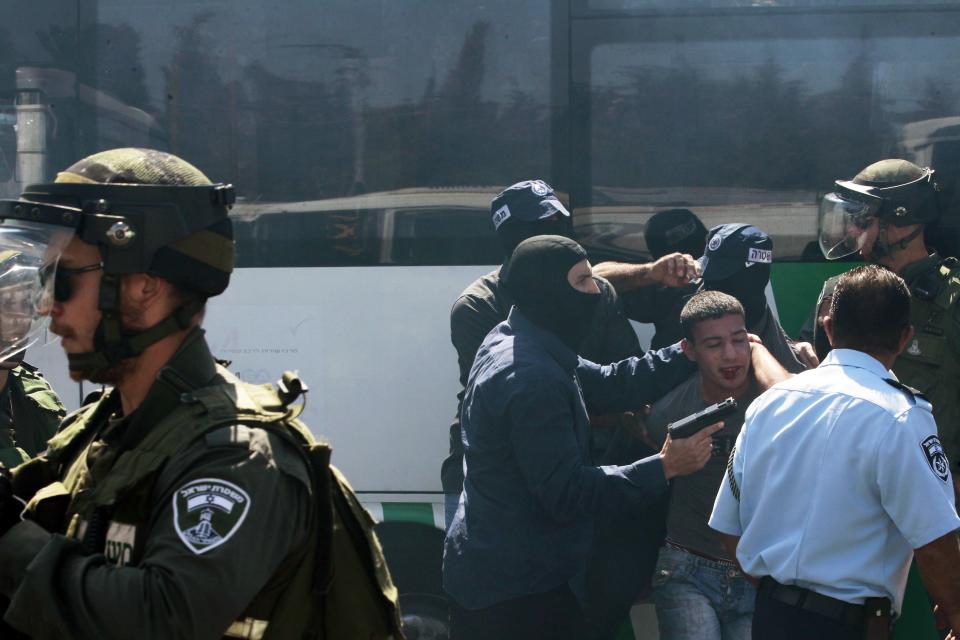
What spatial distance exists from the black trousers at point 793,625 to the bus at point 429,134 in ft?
6.07

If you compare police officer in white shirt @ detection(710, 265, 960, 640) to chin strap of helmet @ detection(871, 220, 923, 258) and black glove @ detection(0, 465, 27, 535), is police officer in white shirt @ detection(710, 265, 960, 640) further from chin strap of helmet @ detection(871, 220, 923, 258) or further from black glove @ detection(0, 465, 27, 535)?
black glove @ detection(0, 465, 27, 535)

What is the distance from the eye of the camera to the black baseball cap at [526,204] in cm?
463

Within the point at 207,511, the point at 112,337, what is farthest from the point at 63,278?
the point at 207,511

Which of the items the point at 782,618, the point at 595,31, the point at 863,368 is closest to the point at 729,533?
the point at 782,618

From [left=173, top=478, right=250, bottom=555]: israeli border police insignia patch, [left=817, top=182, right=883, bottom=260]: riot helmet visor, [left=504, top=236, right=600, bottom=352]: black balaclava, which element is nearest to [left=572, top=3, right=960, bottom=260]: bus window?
[left=817, top=182, right=883, bottom=260]: riot helmet visor

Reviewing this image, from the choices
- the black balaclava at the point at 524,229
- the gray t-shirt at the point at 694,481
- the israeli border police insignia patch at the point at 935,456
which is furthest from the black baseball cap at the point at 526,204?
the israeli border police insignia patch at the point at 935,456

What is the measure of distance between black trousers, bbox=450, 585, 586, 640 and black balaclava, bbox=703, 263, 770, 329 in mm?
1427

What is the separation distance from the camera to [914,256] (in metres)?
4.62

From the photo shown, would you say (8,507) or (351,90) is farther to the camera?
(351,90)

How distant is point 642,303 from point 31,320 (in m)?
3.16

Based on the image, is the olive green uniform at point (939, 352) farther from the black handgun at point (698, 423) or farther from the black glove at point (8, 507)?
the black glove at point (8, 507)

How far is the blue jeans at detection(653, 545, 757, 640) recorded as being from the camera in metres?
4.20

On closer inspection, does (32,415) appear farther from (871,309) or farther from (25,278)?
(871,309)

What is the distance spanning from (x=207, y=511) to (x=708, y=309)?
2719mm
